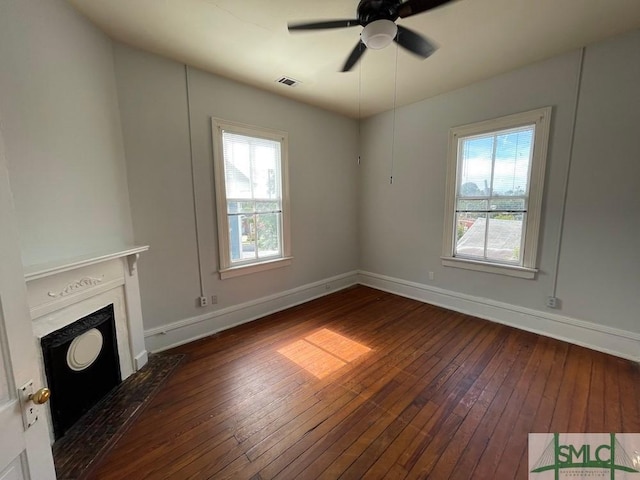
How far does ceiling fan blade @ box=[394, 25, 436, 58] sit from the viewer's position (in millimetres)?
1788

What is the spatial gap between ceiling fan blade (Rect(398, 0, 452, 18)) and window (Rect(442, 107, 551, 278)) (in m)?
1.91

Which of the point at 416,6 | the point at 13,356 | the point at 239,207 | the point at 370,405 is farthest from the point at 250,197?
the point at 13,356

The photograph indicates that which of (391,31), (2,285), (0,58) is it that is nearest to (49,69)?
(0,58)

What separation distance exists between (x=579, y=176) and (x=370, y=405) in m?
2.88

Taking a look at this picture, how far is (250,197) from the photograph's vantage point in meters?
3.15

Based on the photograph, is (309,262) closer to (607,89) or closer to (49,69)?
(49,69)

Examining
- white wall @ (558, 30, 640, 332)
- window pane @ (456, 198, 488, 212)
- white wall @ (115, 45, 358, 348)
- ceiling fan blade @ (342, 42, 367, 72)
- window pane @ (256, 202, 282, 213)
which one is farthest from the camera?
window pane @ (256, 202, 282, 213)

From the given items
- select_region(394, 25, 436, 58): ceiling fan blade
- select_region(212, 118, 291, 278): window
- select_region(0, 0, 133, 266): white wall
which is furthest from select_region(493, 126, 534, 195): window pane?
select_region(0, 0, 133, 266): white wall

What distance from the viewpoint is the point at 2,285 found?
709 millimetres

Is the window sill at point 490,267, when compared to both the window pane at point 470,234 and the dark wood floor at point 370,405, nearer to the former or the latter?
the window pane at point 470,234

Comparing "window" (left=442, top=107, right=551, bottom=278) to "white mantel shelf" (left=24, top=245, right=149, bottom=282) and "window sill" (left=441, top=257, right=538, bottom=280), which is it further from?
"white mantel shelf" (left=24, top=245, right=149, bottom=282)

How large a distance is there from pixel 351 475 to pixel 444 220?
297cm

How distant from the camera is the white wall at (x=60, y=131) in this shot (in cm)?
148

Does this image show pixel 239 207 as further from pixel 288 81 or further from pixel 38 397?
pixel 38 397
